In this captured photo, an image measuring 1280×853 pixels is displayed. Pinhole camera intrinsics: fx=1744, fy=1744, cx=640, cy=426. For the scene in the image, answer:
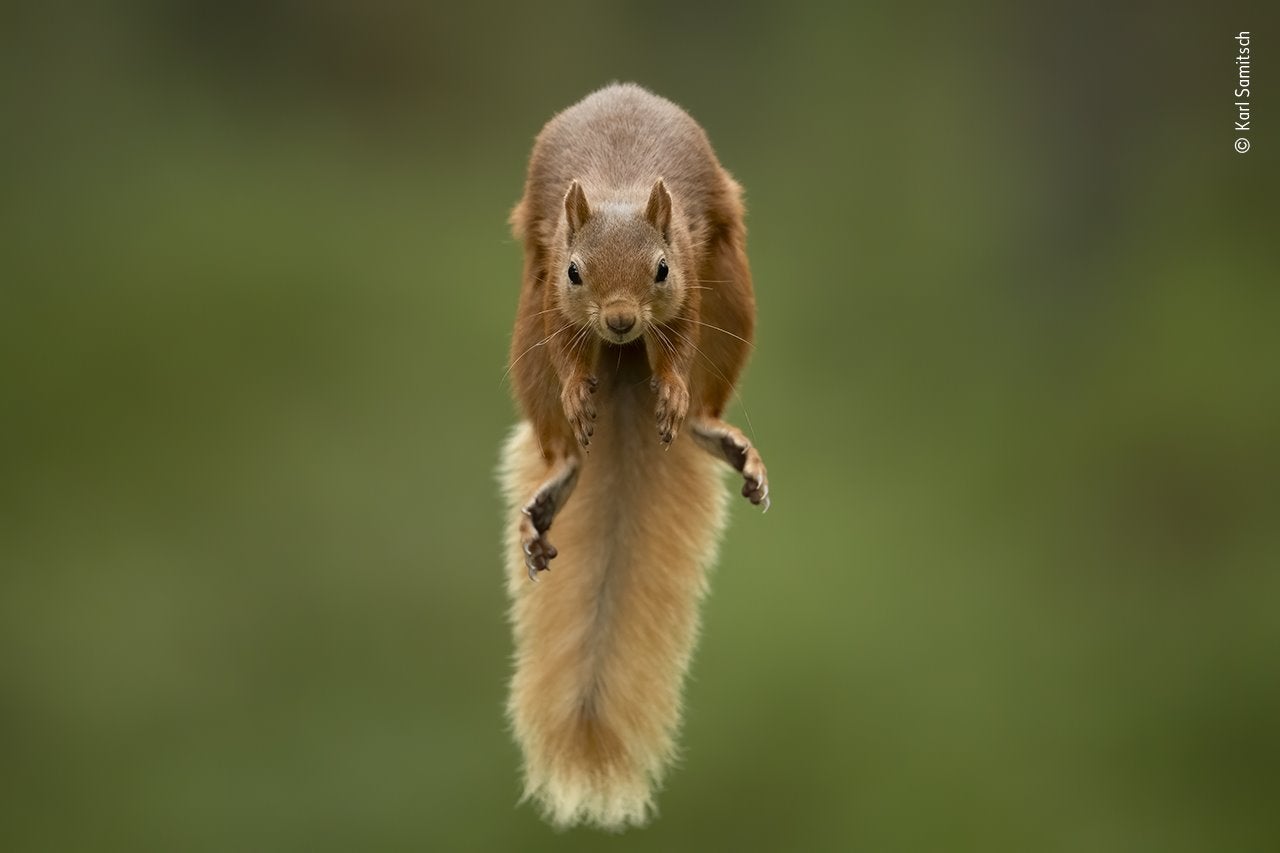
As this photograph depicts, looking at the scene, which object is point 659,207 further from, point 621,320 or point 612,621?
point 612,621

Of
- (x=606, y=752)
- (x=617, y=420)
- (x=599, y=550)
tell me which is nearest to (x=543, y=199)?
(x=617, y=420)

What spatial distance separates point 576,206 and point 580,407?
391 mm

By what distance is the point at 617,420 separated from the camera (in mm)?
4082

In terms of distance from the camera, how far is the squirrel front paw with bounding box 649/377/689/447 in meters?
3.31

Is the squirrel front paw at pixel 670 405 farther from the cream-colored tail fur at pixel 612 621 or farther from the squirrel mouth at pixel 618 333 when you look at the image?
the cream-colored tail fur at pixel 612 621

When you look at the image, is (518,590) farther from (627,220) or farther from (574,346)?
(627,220)

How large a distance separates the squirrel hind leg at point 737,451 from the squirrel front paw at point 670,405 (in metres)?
0.24

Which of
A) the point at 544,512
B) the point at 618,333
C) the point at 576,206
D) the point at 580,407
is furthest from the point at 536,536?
the point at 576,206

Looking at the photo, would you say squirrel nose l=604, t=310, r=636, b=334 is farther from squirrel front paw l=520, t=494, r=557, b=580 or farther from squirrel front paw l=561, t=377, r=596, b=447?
squirrel front paw l=520, t=494, r=557, b=580

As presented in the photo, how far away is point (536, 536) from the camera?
11.6 feet

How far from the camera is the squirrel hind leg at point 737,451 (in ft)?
11.5

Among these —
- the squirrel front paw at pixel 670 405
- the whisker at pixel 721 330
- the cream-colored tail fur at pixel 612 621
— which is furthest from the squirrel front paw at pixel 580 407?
the cream-colored tail fur at pixel 612 621

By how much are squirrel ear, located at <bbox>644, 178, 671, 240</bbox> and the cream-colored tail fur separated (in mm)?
845

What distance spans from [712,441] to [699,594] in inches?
30.6
